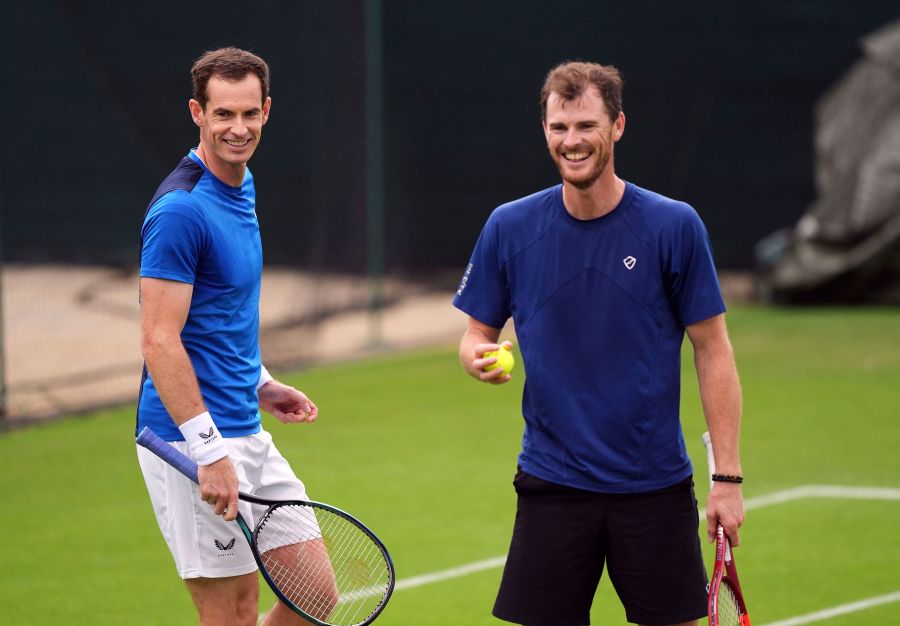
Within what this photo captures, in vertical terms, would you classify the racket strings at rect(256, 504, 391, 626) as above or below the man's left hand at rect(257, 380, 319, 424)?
below

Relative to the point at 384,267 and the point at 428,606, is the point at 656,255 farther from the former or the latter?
the point at 384,267

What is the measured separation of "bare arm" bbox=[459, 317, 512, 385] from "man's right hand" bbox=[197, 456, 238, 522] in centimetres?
77

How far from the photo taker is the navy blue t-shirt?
14.4 feet

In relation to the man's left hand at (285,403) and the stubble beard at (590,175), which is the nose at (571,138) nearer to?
the stubble beard at (590,175)

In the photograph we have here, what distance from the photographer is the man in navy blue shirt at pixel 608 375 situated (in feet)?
14.3

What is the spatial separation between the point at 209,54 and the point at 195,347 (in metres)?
0.91

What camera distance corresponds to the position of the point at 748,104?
52.0 ft

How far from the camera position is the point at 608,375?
4406 mm

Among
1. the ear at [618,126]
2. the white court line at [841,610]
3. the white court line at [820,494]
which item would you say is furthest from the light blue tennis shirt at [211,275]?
the white court line at [820,494]

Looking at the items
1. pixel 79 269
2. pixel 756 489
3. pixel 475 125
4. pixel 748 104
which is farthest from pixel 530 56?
pixel 756 489

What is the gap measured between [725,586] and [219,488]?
4.97 feet

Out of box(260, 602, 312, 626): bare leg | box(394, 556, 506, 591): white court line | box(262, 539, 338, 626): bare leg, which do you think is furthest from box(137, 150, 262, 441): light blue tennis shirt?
box(394, 556, 506, 591): white court line

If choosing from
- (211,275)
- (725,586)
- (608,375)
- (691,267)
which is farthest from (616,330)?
(211,275)

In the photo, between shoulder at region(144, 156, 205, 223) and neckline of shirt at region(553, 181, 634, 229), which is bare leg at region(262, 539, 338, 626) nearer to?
shoulder at region(144, 156, 205, 223)
